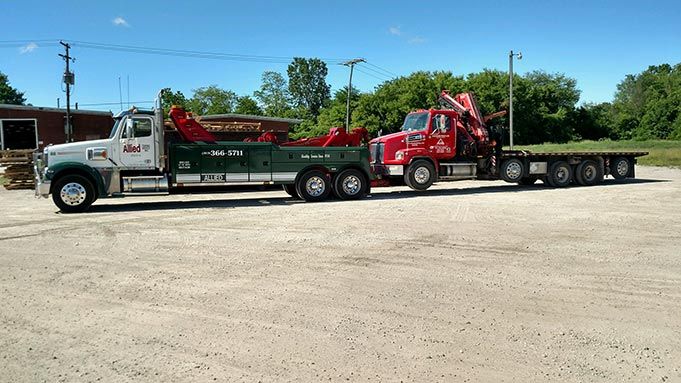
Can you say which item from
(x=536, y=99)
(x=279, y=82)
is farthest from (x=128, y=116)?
(x=279, y=82)

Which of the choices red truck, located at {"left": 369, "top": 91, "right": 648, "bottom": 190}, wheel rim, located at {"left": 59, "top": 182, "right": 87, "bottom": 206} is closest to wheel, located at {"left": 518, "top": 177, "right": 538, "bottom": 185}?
red truck, located at {"left": 369, "top": 91, "right": 648, "bottom": 190}

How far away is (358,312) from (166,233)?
237 inches

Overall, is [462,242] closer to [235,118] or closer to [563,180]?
[563,180]

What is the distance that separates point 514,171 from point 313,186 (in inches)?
351

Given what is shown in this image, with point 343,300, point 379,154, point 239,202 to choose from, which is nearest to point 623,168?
point 379,154

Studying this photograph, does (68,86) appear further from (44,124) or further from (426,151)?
(426,151)

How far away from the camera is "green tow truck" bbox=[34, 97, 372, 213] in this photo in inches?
548

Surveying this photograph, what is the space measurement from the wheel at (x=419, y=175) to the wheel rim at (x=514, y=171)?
140 inches

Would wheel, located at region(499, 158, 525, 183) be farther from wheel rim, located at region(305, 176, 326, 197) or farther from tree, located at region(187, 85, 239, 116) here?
tree, located at region(187, 85, 239, 116)

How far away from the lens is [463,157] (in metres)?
20.1

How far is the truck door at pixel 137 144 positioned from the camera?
47.6 feet

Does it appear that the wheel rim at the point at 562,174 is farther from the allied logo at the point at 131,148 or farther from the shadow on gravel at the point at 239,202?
the allied logo at the point at 131,148

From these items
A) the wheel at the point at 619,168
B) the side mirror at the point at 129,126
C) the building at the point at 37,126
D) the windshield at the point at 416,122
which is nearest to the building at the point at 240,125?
the side mirror at the point at 129,126

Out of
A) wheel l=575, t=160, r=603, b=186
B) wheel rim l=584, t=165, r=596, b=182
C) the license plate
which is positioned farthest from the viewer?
wheel rim l=584, t=165, r=596, b=182
